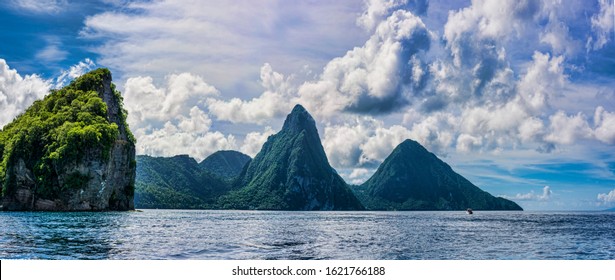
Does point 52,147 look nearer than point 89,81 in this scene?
Yes

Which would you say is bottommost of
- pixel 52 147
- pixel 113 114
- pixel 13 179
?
pixel 13 179

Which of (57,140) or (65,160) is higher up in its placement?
(57,140)

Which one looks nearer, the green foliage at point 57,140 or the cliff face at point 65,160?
the cliff face at point 65,160
